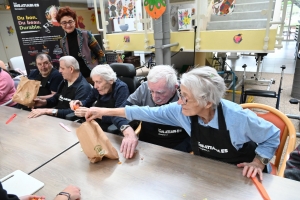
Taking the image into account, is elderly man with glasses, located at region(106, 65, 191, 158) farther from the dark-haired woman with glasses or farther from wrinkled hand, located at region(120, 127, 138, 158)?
the dark-haired woman with glasses

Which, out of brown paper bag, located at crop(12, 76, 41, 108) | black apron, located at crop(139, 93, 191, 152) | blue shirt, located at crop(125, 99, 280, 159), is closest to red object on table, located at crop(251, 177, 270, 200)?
blue shirt, located at crop(125, 99, 280, 159)

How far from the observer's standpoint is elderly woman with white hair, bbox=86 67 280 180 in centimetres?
108

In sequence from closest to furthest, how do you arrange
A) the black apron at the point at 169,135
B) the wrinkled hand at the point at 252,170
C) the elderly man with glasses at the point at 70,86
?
1. the wrinkled hand at the point at 252,170
2. the black apron at the point at 169,135
3. the elderly man with glasses at the point at 70,86

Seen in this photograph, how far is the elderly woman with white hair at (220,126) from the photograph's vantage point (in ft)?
3.53

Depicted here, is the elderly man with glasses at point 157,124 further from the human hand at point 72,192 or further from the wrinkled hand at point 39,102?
the wrinkled hand at point 39,102

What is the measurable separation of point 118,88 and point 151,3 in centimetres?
160

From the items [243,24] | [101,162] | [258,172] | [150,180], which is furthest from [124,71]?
[243,24]

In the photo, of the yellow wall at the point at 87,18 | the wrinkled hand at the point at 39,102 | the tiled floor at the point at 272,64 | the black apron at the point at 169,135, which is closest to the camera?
the black apron at the point at 169,135

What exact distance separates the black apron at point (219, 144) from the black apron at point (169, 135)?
31cm

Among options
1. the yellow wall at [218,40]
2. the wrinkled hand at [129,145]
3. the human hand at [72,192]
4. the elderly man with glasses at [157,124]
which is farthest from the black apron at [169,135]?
the yellow wall at [218,40]

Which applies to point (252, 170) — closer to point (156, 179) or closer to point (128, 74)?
point (156, 179)

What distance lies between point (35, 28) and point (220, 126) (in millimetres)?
3648

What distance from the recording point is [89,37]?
8.77ft

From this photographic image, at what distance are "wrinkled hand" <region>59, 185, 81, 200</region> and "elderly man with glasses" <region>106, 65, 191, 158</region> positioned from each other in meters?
0.34
